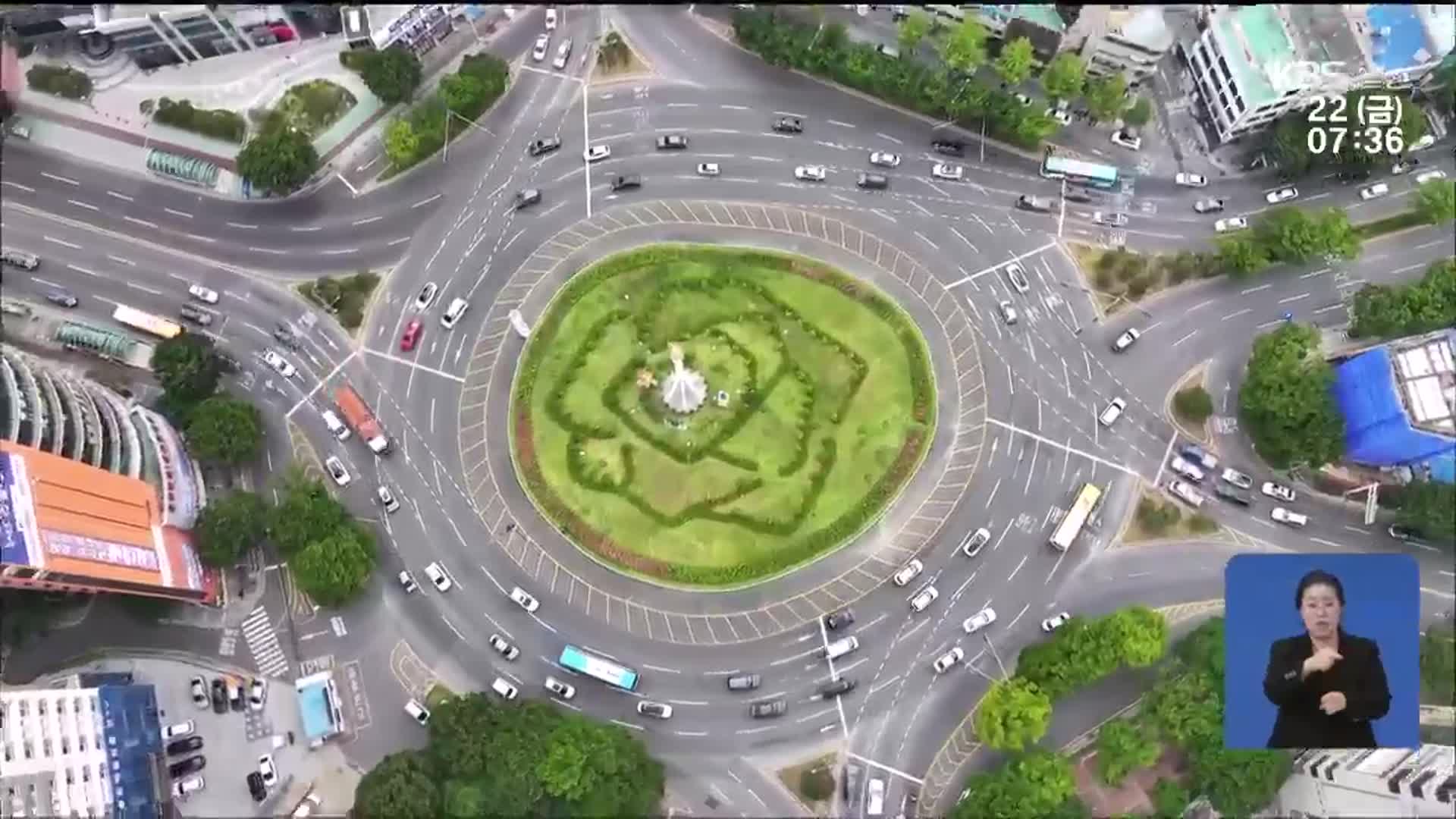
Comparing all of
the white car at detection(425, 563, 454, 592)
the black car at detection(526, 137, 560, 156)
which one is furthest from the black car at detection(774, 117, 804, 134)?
the white car at detection(425, 563, 454, 592)

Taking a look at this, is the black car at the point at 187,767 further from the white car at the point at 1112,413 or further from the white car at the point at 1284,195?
the white car at the point at 1284,195

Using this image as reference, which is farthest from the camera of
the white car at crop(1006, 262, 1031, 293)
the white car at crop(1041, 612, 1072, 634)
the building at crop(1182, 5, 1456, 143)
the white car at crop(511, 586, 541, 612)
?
the white car at crop(1006, 262, 1031, 293)

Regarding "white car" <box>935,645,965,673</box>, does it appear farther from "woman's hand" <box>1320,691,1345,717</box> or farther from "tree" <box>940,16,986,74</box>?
"tree" <box>940,16,986,74</box>

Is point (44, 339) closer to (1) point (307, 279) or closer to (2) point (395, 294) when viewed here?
(1) point (307, 279)

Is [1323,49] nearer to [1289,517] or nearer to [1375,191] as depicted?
[1375,191]

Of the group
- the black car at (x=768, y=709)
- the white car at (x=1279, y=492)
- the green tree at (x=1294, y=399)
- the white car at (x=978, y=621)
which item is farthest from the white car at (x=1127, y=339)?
the black car at (x=768, y=709)

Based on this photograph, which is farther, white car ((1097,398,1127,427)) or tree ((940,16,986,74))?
tree ((940,16,986,74))

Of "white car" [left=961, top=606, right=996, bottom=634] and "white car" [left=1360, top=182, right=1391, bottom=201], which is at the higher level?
"white car" [left=1360, top=182, right=1391, bottom=201]
